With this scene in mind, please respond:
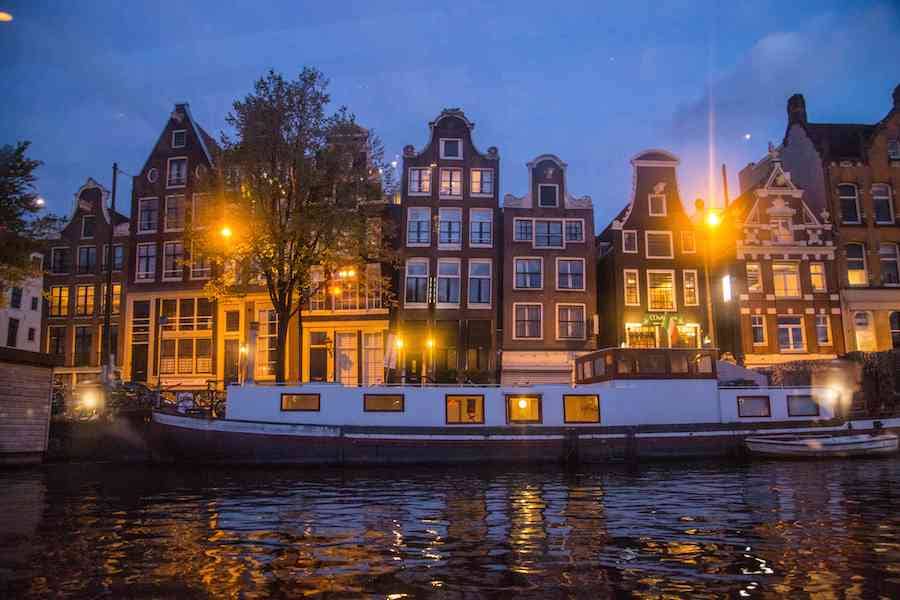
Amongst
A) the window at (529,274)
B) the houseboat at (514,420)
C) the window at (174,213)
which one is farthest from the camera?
the window at (174,213)

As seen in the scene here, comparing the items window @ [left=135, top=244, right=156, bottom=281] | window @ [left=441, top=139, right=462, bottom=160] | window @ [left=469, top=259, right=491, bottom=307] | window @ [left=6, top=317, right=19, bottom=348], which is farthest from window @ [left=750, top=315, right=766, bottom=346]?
window @ [left=6, top=317, right=19, bottom=348]

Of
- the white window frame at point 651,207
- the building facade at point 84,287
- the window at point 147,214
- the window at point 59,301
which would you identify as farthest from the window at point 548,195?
the window at point 59,301

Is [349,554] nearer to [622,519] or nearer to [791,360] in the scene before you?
[622,519]

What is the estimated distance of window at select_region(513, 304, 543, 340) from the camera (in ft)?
137

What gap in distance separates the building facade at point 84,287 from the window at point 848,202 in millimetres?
47870

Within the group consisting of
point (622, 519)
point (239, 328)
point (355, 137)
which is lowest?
point (622, 519)

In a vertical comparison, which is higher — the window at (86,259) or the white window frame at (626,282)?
the window at (86,259)

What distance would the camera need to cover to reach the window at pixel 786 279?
41.3 meters

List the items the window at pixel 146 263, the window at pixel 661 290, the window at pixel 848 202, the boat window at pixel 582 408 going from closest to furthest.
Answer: the boat window at pixel 582 408
the window at pixel 661 290
the window at pixel 848 202
the window at pixel 146 263

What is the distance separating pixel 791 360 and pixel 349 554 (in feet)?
121

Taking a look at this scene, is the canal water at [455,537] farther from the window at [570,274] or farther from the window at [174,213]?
the window at [174,213]

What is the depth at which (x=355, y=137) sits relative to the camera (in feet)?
108

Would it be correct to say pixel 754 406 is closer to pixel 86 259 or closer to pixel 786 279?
pixel 786 279

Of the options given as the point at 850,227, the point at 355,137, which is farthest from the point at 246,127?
the point at 850,227
